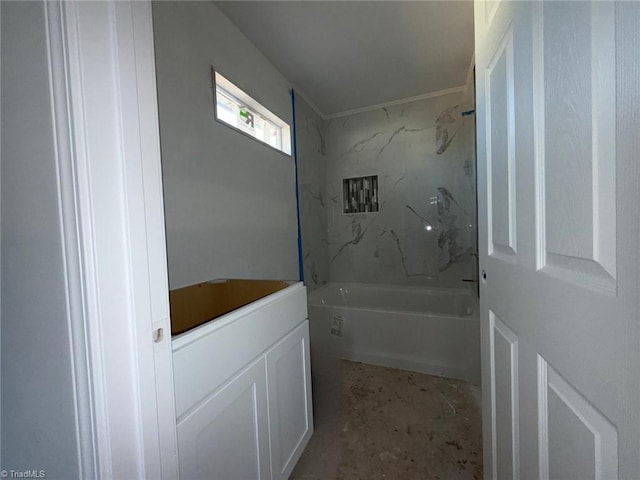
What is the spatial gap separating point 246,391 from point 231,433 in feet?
0.38

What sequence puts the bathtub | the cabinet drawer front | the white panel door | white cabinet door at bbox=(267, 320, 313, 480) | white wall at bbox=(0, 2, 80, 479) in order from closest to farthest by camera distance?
the white panel door
white wall at bbox=(0, 2, 80, 479)
the cabinet drawer front
white cabinet door at bbox=(267, 320, 313, 480)
the bathtub

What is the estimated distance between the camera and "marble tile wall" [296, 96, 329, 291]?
101 inches

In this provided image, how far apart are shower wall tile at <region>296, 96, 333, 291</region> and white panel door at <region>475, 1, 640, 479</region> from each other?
6.34 feet

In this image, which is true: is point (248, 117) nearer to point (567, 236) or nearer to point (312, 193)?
point (312, 193)

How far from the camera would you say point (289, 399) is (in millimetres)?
1104

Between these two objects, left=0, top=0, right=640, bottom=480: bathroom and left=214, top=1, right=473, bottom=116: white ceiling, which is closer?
left=0, top=0, right=640, bottom=480: bathroom

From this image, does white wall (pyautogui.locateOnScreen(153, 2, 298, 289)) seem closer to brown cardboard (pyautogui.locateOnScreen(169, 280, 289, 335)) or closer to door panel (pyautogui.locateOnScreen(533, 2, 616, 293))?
brown cardboard (pyautogui.locateOnScreen(169, 280, 289, 335))

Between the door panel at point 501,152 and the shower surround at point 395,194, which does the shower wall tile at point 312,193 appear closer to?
the shower surround at point 395,194

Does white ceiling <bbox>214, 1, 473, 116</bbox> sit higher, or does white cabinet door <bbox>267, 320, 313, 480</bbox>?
white ceiling <bbox>214, 1, 473, 116</bbox>

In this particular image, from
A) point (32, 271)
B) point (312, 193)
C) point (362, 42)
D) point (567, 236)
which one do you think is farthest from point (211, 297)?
point (362, 42)

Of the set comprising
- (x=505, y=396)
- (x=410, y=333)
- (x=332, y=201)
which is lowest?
(x=410, y=333)

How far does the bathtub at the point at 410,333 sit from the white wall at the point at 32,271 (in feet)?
6.45

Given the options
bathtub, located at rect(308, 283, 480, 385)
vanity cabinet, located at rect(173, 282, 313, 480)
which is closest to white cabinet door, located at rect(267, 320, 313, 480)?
vanity cabinet, located at rect(173, 282, 313, 480)

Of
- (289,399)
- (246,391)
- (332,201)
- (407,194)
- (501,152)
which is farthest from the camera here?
(332,201)
